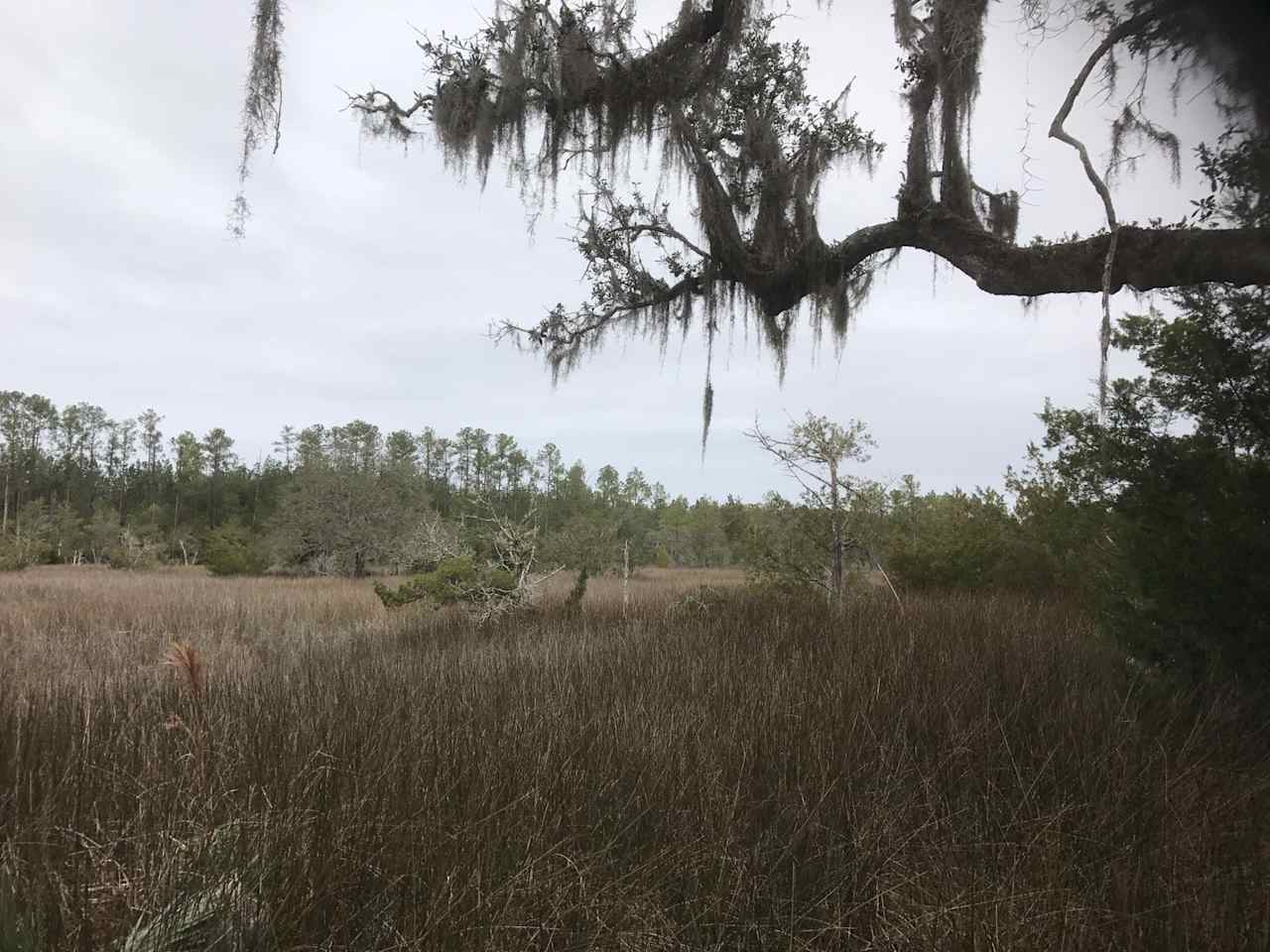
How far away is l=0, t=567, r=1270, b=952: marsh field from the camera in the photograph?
1.79 meters

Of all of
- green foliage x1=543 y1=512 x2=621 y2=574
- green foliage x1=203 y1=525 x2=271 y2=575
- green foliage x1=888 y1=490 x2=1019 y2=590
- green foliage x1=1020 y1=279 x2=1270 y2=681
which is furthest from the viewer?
green foliage x1=203 y1=525 x2=271 y2=575

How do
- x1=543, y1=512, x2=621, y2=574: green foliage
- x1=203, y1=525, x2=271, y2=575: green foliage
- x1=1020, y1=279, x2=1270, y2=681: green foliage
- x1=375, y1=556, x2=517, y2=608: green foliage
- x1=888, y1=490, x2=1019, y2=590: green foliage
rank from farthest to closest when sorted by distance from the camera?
x1=203, y1=525, x2=271, y2=575: green foliage, x1=543, y1=512, x2=621, y2=574: green foliage, x1=888, y1=490, x2=1019, y2=590: green foliage, x1=375, y1=556, x2=517, y2=608: green foliage, x1=1020, y1=279, x2=1270, y2=681: green foliage

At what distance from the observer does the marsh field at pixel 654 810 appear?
5.86ft

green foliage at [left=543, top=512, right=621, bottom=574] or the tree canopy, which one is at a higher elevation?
the tree canopy

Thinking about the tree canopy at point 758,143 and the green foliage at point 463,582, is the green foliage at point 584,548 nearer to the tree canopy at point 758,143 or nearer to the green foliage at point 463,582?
the green foliage at point 463,582

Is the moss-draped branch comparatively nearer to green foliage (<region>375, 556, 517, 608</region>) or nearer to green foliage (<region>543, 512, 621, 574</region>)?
green foliage (<region>375, 556, 517, 608</region>)

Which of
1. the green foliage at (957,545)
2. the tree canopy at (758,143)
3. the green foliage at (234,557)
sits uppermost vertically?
the tree canopy at (758,143)

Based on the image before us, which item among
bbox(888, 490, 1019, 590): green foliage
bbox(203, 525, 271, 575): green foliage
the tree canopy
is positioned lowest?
bbox(203, 525, 271, 575): green foliage

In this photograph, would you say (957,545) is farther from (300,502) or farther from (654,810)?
(300,502)

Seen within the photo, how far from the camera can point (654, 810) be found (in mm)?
2588

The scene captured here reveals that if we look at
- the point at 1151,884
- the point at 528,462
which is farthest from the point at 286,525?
the point at 528,462

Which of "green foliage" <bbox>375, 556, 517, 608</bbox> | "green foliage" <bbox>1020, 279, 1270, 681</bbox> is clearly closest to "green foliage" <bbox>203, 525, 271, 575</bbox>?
"green foliage" <bbox>375, 556, 517, 608</bbox>

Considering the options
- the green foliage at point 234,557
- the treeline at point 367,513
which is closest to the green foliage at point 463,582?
the treeline at point 367,513

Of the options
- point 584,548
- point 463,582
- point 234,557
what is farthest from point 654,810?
point 234,557
